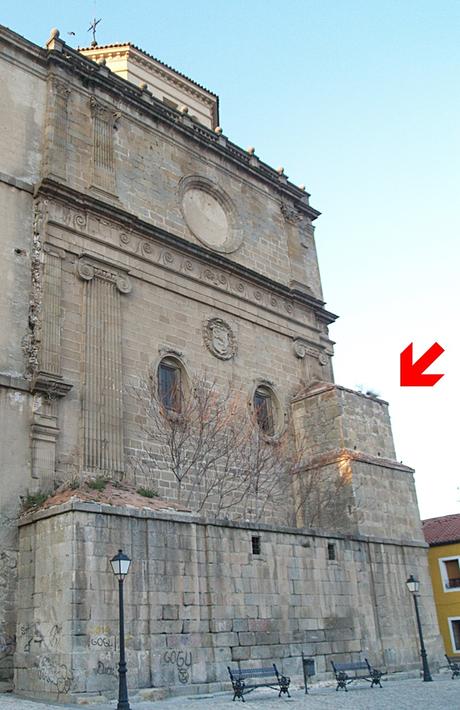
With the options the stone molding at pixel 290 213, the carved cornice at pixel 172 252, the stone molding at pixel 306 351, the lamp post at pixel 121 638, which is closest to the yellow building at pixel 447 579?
the stone molding at pixel 306 351

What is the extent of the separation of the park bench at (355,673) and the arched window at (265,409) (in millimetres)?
7944

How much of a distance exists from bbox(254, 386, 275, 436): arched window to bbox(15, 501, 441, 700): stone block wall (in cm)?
548

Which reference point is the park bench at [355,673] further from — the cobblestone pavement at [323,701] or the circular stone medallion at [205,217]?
the circular stone medallion at [205,217]

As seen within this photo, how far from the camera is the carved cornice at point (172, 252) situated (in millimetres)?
20641

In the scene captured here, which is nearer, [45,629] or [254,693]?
[45,629]

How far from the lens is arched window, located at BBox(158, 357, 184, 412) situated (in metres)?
21.4

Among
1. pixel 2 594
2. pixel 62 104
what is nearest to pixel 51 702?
pixel 2 594

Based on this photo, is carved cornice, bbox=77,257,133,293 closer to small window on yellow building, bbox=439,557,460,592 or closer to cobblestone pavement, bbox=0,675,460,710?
cobblestone pavement, bbox=0,675,460,710

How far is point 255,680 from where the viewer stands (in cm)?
1619

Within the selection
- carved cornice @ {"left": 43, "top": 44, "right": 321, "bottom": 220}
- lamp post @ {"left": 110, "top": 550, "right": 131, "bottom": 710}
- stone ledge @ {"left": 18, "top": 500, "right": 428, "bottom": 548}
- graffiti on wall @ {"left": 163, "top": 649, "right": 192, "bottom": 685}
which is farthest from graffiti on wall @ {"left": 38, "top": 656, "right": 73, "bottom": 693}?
carved cornice @ {"left": 43, "top": 44, "right": 321, "bottom": 220}

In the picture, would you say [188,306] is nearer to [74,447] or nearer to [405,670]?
[74,447]

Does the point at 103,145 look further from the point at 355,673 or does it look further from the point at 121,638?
the point at 355,673

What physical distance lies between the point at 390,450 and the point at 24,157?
48.2ft

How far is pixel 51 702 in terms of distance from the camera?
527 inches
